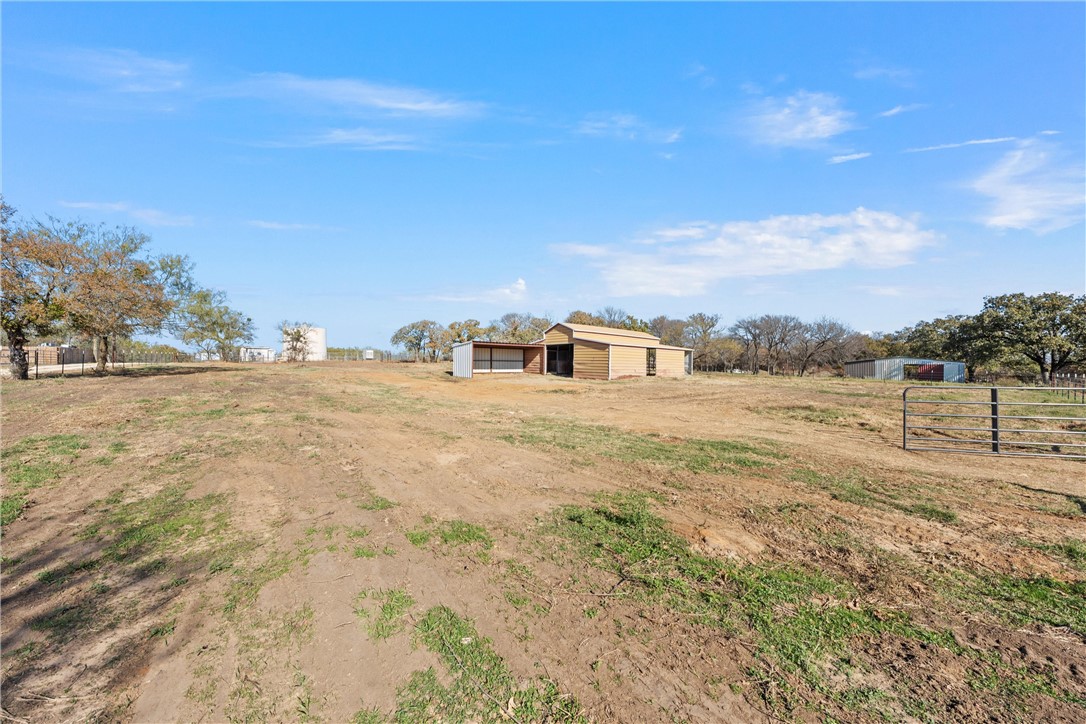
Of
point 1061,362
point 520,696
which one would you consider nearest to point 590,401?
point 520,696

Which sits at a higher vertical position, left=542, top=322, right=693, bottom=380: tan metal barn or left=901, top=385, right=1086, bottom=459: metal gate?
left=542, top=322, right=693, bottom=380: tan metal barn

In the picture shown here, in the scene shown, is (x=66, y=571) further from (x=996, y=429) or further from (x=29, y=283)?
(x=29, y=283)

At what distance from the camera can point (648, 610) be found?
124 inches

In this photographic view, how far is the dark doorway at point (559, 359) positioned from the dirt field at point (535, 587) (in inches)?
1051

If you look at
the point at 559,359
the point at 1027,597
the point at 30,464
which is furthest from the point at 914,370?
→ the point at 30,464

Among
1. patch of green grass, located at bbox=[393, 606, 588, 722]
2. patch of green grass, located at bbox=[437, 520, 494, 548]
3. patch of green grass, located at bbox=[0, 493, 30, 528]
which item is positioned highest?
patch of green grass, located at bbox=[0, 493, 30, 528]

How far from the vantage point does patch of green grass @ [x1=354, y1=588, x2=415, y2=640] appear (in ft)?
9.51

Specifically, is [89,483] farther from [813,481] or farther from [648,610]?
[813,481]

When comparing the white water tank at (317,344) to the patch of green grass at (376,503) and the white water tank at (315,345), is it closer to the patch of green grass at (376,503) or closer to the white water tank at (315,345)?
the white water tank at (315,345)

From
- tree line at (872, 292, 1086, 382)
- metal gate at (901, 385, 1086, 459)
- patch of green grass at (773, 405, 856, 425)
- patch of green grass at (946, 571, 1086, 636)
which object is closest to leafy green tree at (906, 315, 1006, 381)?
tree line at (872, 292, 1086, 382)

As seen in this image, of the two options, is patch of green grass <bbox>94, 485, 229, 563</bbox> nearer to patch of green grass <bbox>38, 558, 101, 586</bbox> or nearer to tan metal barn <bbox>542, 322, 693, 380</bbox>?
patch of green grass <bbox>38, 558, 101, 586</bbox>

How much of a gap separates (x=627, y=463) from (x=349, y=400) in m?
11.0

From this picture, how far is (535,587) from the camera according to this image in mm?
3451

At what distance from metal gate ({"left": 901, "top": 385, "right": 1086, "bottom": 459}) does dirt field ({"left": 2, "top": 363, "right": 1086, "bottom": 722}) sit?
806mm
